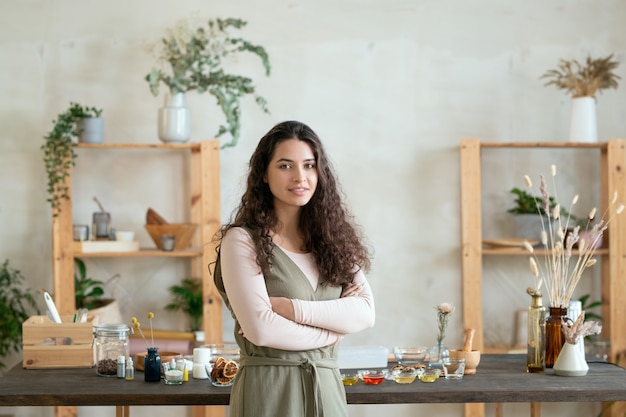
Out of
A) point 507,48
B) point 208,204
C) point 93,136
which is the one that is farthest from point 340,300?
point 507,48

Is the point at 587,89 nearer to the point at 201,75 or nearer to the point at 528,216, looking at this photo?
the point at 528,216

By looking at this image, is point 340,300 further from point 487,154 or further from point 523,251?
point 487,154

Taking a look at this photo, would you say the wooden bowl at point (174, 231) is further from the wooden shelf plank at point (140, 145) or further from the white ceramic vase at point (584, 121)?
the white ceramic vase at point (584, 121)

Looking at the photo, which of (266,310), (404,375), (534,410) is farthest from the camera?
(534,410)

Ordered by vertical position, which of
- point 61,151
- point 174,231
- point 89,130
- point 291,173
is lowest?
point 174,231

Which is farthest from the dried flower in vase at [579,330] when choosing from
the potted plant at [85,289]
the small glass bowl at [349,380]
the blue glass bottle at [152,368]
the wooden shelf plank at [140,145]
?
the potted plant at [85,289]

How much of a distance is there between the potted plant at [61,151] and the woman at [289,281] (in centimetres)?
197

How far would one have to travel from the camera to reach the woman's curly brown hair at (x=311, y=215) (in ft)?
8.73

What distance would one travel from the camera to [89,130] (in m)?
4.46

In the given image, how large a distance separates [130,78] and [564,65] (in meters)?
2.32

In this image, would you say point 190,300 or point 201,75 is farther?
point 190,300

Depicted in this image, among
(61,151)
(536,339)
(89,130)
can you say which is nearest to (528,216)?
(536,339)

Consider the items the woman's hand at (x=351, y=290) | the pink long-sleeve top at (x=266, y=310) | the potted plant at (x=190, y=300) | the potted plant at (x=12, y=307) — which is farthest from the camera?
the potted plant at (x=190, y=300)

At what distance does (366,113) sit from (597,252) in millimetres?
1394
